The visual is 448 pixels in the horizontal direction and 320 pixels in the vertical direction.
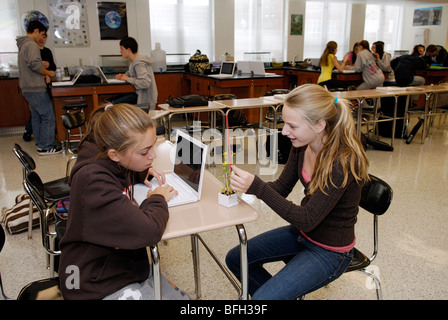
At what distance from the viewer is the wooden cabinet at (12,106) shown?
19.1 feet

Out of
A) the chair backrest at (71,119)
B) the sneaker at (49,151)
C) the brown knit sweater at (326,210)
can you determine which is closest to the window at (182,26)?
the sneaker at (49,151)

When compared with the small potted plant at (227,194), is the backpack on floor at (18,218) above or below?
below

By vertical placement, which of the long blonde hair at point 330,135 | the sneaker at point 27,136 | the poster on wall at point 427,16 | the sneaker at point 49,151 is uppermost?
the poster on wall at point 427,16

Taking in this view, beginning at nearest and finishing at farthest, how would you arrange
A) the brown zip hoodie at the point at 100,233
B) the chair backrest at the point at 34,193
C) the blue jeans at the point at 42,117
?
the brown zip hoodie at the point at 100,233
the chair backrest at the point at 34,193
the blue jeans at the point at 42,117

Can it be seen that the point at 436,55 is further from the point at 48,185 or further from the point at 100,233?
the point at 100,233

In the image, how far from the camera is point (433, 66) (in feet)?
25.1

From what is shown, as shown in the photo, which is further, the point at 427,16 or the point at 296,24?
the point at 427,16

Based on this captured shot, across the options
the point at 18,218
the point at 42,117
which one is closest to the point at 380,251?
the point at 18,218

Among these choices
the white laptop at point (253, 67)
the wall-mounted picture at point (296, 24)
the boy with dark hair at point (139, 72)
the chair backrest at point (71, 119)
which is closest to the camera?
the chair backrest at point (71, 119)

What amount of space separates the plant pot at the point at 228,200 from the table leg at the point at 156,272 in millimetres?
365

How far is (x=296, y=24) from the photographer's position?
28.9 feet

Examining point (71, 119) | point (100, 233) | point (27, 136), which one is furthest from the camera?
point (27, 136)

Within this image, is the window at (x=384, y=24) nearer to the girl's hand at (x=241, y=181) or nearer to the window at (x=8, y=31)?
the window at (x=8, y=31)

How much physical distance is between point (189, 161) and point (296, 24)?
807 cm
